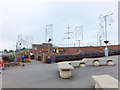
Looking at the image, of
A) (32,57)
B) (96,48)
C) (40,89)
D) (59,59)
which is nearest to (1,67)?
(40,89)

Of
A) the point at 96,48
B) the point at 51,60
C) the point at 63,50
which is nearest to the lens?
the point at 51,60

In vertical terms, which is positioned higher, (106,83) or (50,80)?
(106,83)

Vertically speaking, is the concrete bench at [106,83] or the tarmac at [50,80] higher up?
the concrete bench at [106,83]

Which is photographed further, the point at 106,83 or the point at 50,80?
the point at 50,80

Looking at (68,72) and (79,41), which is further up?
(79,41)

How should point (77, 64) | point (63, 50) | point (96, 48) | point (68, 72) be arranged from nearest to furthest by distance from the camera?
point (68, 72) < point (77, 64) < point (96, 48) < point (63, 50)

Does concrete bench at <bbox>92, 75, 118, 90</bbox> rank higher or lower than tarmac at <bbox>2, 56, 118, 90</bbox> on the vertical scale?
higher

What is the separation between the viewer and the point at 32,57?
27.8 m

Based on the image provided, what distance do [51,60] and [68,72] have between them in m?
10.8

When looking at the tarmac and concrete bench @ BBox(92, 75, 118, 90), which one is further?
the tarmac

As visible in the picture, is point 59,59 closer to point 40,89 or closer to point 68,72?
point 68,72

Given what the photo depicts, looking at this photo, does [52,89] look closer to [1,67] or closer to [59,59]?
[1,67]

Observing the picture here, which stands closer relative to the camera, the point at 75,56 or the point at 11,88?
the point at 11,88

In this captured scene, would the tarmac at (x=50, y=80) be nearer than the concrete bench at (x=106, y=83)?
No
